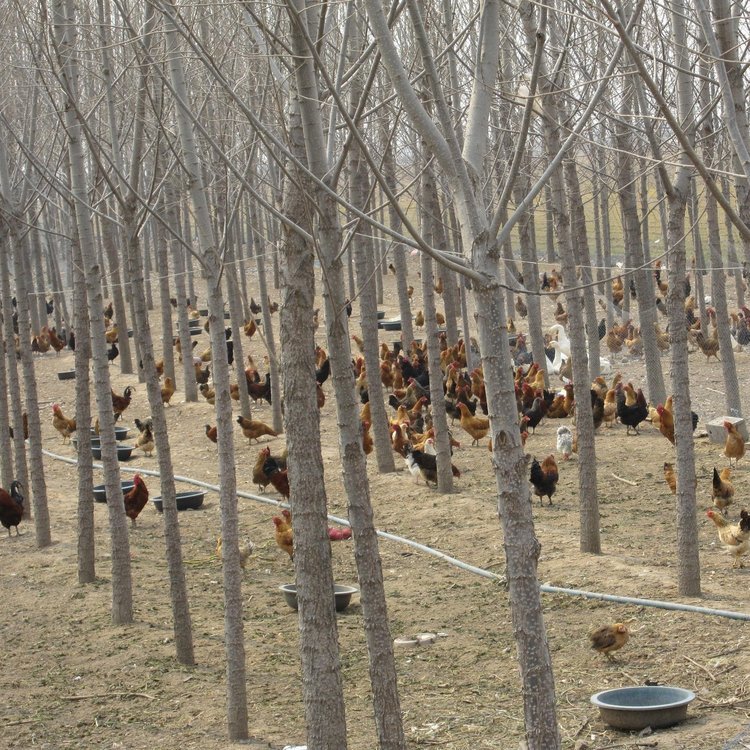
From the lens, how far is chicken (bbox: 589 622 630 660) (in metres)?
7.06

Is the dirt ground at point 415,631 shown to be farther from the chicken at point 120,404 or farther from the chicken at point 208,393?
the chicken at point 120,404

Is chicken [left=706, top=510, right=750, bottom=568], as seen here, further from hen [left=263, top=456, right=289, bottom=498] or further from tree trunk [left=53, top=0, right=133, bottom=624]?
hen [left=263, top=456, right=289, bottom=498]

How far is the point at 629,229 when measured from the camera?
51.4 feet

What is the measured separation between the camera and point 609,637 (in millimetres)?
7074

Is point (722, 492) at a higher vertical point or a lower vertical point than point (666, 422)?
lower

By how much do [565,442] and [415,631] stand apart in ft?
20.0

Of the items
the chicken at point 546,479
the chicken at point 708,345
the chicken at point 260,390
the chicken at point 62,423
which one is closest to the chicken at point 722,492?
the chicken at point 546,479

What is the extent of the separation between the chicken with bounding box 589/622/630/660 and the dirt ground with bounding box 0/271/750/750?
185 mm

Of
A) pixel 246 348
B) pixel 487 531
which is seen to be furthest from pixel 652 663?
pixel 246 348

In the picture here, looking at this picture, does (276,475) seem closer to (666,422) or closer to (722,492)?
(666,422)

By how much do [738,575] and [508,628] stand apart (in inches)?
81.6

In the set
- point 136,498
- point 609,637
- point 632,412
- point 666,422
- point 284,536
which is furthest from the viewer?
point 632,412

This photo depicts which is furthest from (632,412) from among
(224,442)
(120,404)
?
(120,404)

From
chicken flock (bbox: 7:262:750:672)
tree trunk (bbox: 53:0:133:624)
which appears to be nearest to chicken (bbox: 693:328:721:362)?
chicken flock (bbox: 7:262:750:672)
